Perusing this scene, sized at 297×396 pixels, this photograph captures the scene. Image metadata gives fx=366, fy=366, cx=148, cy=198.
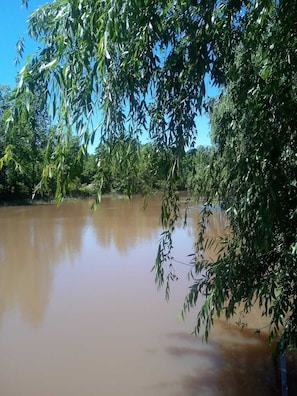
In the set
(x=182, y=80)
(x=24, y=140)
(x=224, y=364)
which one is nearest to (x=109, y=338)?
(x=224, y=364)

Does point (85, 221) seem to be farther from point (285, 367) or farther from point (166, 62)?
point (166, 62)

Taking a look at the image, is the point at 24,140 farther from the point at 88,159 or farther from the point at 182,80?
the point at 182,80

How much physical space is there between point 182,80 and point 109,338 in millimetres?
3696

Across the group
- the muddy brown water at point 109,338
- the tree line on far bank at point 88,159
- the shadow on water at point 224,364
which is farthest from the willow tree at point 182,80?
the shadow on water at point 224,364

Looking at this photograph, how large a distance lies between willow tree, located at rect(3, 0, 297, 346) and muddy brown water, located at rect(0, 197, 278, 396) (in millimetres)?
495

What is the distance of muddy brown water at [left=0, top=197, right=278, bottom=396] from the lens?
340 cm

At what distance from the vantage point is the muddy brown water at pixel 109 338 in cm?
340

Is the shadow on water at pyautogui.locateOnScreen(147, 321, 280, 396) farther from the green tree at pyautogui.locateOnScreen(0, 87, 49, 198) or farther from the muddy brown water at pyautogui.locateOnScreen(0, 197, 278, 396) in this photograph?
the green tree at pyautogui.locateOnScreen(0, 87, 49, 198)

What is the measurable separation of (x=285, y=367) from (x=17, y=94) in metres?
3.09

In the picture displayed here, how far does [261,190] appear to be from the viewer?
1458mm

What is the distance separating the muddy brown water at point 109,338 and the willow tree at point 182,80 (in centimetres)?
49

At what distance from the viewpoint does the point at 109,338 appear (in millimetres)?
4426

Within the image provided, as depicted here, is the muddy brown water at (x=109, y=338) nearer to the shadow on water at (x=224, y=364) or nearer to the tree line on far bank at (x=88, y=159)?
the shadow on water at (x=224, y=364)

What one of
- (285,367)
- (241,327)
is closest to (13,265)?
(241,327)
